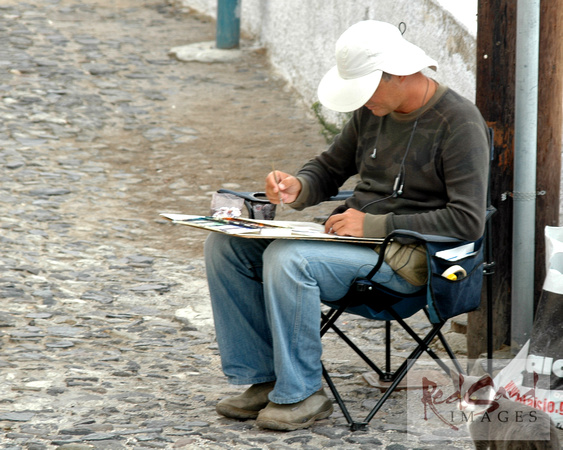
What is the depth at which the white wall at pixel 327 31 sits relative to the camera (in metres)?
5.21

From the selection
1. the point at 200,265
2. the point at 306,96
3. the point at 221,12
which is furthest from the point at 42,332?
the point at 221,12

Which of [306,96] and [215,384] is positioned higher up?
[306,96]

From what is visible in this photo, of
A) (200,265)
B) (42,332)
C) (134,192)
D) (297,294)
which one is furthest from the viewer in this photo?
(134,192)

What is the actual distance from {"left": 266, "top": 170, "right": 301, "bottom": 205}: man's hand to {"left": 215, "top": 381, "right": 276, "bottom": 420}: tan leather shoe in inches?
29.0

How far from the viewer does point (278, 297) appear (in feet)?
9.32

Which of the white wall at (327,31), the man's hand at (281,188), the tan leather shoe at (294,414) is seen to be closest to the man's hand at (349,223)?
the man's hand at (281,188)

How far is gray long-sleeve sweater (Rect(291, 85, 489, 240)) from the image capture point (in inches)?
112

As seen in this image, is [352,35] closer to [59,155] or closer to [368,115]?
[368,115]

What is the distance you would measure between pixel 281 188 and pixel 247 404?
2.80 feet

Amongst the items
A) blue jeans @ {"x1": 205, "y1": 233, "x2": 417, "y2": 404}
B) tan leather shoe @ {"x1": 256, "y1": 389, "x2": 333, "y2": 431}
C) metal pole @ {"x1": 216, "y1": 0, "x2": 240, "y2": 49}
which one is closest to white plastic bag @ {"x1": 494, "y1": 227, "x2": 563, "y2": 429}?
blue jeans @ {"x1": 205, "y1": 233, "x2": 417, "y2": 404}

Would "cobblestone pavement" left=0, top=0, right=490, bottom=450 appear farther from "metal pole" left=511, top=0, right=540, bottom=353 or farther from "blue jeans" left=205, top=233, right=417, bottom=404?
"metal pole" left=511, top=0, right=540, bottom=353

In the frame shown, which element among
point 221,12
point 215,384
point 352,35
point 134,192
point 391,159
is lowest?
point 215,384

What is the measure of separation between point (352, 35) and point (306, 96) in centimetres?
512

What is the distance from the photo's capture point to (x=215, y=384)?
355 cm
